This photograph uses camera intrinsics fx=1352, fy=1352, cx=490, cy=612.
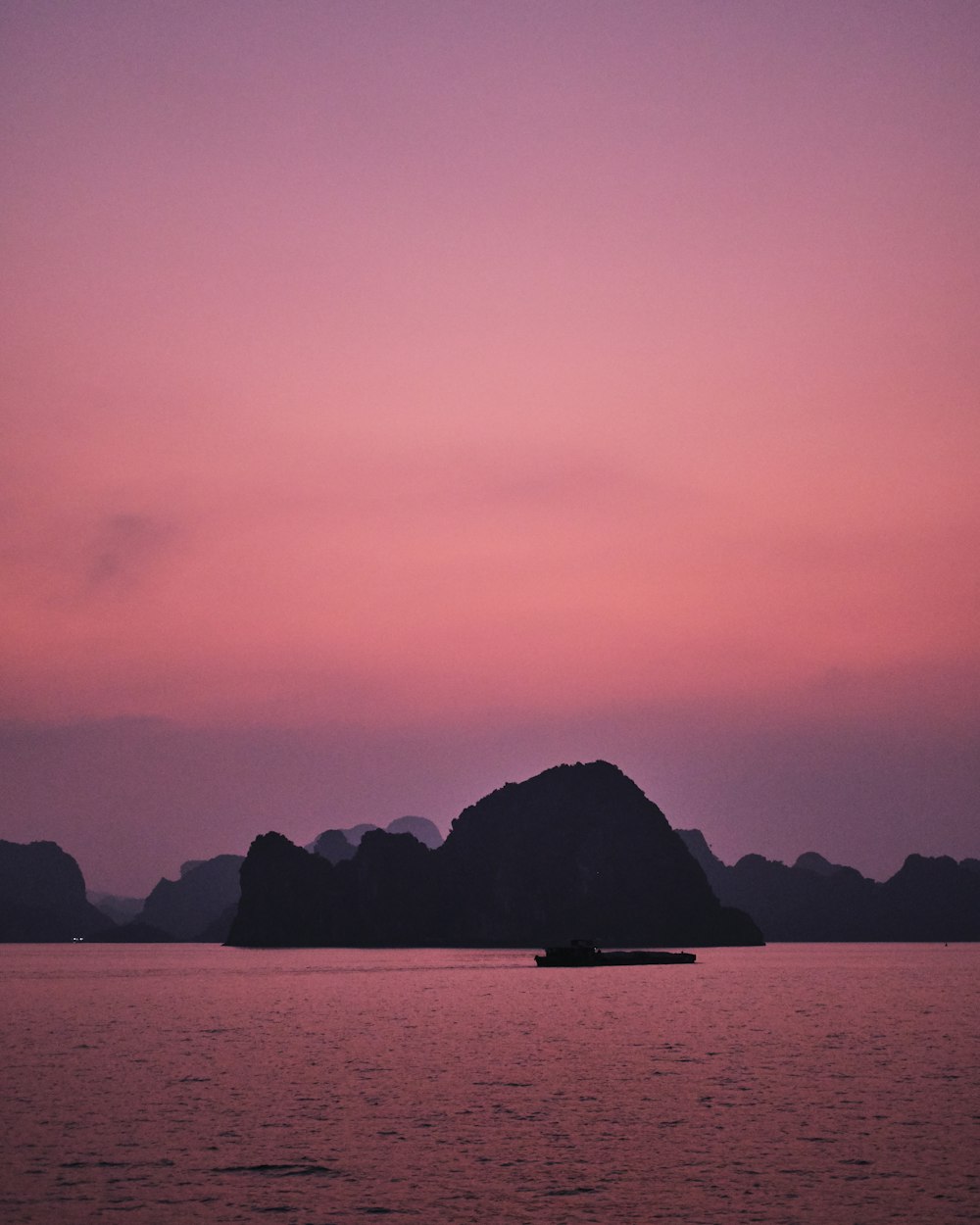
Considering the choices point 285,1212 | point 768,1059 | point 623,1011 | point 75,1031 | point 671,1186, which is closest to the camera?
point 285,1212

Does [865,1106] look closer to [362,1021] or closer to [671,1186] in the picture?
[671,1186]

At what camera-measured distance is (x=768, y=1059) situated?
313 feet

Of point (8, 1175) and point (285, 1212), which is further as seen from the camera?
point (8, 1175)

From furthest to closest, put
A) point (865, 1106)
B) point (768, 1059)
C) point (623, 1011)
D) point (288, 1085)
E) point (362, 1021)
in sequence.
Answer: point (623, 1011) → point (362, 1021) → point (768, 1059) → point (288, 1085) → point (865, 1106)

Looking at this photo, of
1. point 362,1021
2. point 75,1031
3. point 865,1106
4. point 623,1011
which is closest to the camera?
point 865,1106

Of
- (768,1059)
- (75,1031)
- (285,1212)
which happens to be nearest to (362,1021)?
(75,1031)

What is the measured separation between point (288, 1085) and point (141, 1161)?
25.9 m

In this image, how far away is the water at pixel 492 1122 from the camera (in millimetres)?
47938

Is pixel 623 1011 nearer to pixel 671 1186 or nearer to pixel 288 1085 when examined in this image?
pixel 288 1085

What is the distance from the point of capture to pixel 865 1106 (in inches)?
2813

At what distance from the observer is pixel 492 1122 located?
65.9m

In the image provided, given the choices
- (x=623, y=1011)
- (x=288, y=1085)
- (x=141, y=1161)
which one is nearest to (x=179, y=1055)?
(x=288, y=1085)

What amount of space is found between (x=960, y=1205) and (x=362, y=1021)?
305 feet

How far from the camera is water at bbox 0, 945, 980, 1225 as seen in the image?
4794 centimetres
